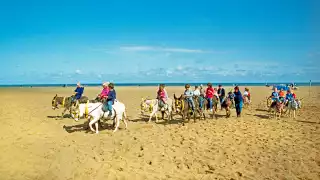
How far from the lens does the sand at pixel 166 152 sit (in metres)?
8.84

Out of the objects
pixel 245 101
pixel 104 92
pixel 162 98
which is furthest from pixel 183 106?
pixel 245 101

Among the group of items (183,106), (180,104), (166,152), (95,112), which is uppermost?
(180,104)

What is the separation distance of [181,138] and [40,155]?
590 centimetres

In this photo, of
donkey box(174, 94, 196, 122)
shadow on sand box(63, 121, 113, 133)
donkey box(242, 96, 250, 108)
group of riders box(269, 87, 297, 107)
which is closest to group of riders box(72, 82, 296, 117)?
group of riders box(269, 87, 297, 107)

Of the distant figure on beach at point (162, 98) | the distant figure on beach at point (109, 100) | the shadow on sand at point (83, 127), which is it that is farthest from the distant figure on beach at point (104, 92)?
A: the distant figure on beach at point (162, 98)

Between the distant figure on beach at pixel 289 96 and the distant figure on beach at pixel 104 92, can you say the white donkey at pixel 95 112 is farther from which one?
the distant figure on beach at pixel 289 96

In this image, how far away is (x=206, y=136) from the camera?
13062 mm

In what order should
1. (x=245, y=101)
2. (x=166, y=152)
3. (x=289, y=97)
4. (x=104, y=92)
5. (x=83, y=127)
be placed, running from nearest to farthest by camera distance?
(x=166, y=152) < (x=104, y=92) < (x=83, y=127) < (x=289, y=97) < (x=245, y=101)

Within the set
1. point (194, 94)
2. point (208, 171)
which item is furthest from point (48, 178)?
point (194, 94)

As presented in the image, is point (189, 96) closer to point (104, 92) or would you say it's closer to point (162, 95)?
point (162, 95)

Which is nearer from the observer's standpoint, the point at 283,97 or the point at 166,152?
the point at 166,152

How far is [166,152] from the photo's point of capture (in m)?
10.8

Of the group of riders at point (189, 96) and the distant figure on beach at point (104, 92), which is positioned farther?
the distant figure on beach at point (104, 92)

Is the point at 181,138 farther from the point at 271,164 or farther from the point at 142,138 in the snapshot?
the point at 271,164
